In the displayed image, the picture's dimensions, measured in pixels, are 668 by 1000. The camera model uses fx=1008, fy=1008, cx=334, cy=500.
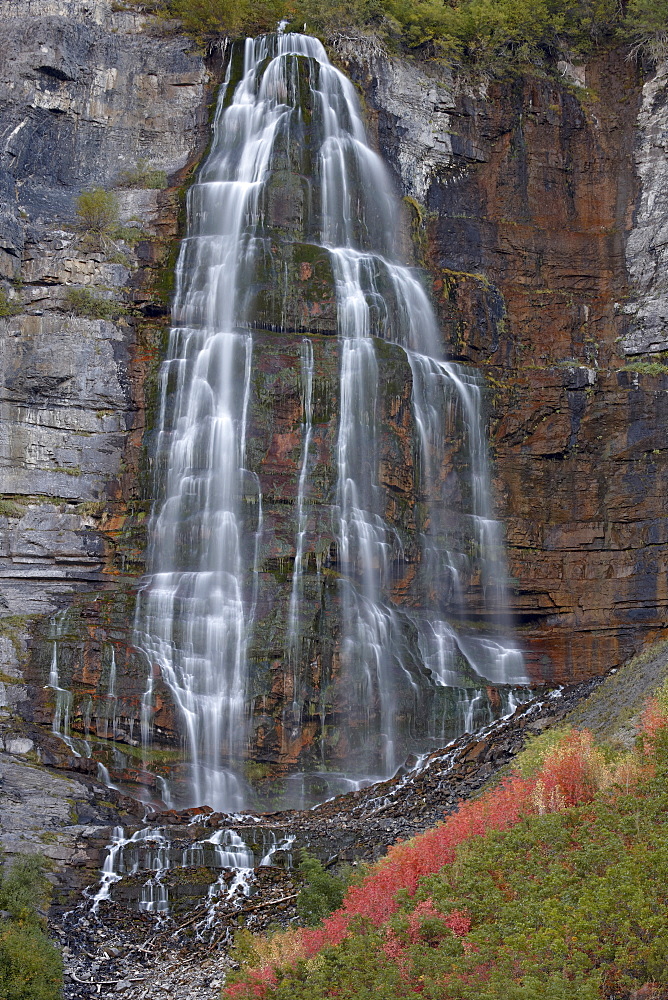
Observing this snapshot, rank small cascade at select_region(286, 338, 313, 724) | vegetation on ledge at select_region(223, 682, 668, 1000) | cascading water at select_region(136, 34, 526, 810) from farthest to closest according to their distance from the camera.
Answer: small cascade at select_region(286, 338, 313, 724) → cascading water at select_region(136, 34, 526, 810) → vegetation on ledge at select_region(223, 682, 668, 1000)

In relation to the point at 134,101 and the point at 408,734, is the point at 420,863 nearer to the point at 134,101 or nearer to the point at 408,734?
the point at 408,734

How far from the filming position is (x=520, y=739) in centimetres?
2405

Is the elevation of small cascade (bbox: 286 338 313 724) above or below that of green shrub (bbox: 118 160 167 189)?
below

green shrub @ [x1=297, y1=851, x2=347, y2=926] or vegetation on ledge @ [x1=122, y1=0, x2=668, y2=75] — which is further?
vegetation on ledge @ [x1=122, y1=0, x2=668, y2=75]

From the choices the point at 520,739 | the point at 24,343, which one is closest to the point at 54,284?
the point at 24,343

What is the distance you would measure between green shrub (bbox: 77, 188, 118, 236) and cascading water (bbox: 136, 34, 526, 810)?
2966mm

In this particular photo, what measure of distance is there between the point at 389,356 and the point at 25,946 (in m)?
21.0

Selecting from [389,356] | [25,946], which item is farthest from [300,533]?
[25,946]

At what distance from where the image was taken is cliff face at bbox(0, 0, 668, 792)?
2930 cm

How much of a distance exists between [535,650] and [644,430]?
8099mm

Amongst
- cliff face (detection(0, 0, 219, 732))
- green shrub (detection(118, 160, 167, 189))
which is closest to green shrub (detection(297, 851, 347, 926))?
cliff face (detection(0, 0, 219, 732))

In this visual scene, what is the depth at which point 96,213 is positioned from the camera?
117 feet

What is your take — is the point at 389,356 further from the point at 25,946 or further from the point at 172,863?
the point at 25,946

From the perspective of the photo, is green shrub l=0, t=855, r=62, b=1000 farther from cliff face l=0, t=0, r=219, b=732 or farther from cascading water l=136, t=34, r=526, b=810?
cliff face l=0, t=0, r=219, b=732
